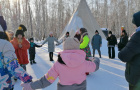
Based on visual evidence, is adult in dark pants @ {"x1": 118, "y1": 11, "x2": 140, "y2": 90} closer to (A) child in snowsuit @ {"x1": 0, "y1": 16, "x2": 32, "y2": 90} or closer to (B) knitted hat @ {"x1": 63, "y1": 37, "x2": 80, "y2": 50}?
(B) knitted hat @ {"x1": 63, "y1": 37, "x2": 80, "y2": 50}

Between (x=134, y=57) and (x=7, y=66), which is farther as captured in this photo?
(x=134, y=57)

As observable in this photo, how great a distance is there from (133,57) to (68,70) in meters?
1.07

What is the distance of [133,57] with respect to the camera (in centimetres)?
193

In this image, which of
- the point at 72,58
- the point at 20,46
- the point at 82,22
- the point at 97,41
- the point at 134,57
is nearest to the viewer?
the point at 72,58

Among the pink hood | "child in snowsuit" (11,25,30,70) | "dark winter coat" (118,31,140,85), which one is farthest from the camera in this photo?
"child in snowsuit" (11,25,30,70)

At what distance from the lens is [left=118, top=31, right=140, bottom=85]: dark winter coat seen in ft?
5.99

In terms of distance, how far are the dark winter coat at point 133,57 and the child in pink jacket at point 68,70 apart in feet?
2.19

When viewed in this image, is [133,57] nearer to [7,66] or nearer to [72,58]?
[72,58]

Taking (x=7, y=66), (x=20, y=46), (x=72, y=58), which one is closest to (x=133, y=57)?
(x=72, y=58)

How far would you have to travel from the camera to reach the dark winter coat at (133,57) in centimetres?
183

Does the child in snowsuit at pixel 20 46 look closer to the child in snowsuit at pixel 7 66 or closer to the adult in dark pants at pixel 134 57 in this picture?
the child in snowsuit at pixel 7 66

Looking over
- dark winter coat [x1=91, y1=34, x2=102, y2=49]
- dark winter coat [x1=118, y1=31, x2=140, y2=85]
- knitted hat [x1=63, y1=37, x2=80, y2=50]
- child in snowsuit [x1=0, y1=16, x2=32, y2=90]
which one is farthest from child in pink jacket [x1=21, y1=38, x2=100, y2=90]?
dark winter coat [x1=91, y1=34, x2=102, y2=49]

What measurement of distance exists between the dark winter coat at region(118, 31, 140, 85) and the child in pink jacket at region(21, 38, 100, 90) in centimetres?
67

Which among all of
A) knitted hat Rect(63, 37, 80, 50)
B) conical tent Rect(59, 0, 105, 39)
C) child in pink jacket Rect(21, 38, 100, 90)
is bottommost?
child in pink jacket Rect(21, 38, 100, 90)
